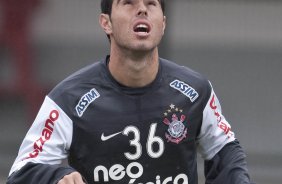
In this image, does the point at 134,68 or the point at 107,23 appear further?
the point at 107,23

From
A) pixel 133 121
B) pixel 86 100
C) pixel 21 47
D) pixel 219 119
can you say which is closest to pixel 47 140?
pixel 86 100

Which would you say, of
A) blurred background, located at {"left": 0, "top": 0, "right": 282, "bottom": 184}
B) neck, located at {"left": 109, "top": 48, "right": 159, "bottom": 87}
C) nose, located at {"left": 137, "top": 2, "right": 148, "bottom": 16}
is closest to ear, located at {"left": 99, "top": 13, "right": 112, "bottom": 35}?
neck, located at {"left": 109, "top": 48, "right": 159, "bottom": 87}

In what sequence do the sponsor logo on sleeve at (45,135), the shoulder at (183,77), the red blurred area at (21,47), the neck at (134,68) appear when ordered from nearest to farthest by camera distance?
the sponsor logo on sleeve at (45,135) → the neck at (134,68) → the shoulder at (183,77) → the red blurred area at (21,47)

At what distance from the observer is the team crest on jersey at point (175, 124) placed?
14.8 feet

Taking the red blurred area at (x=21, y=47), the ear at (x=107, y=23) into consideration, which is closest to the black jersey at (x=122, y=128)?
the ear at (x=107, y=23)

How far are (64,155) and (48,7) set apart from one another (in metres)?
5.17

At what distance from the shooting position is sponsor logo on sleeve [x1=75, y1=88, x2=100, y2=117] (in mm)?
4461

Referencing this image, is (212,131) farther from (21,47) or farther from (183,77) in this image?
(21,47)

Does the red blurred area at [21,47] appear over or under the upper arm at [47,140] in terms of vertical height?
under

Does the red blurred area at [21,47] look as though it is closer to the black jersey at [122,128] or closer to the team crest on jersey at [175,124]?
the black jersey at [122,128]

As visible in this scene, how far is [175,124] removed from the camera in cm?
454

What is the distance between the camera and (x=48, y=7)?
949 cm

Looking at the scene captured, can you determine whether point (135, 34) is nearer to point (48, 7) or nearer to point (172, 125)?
point (172, 125)

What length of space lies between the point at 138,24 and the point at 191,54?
16.6ft
